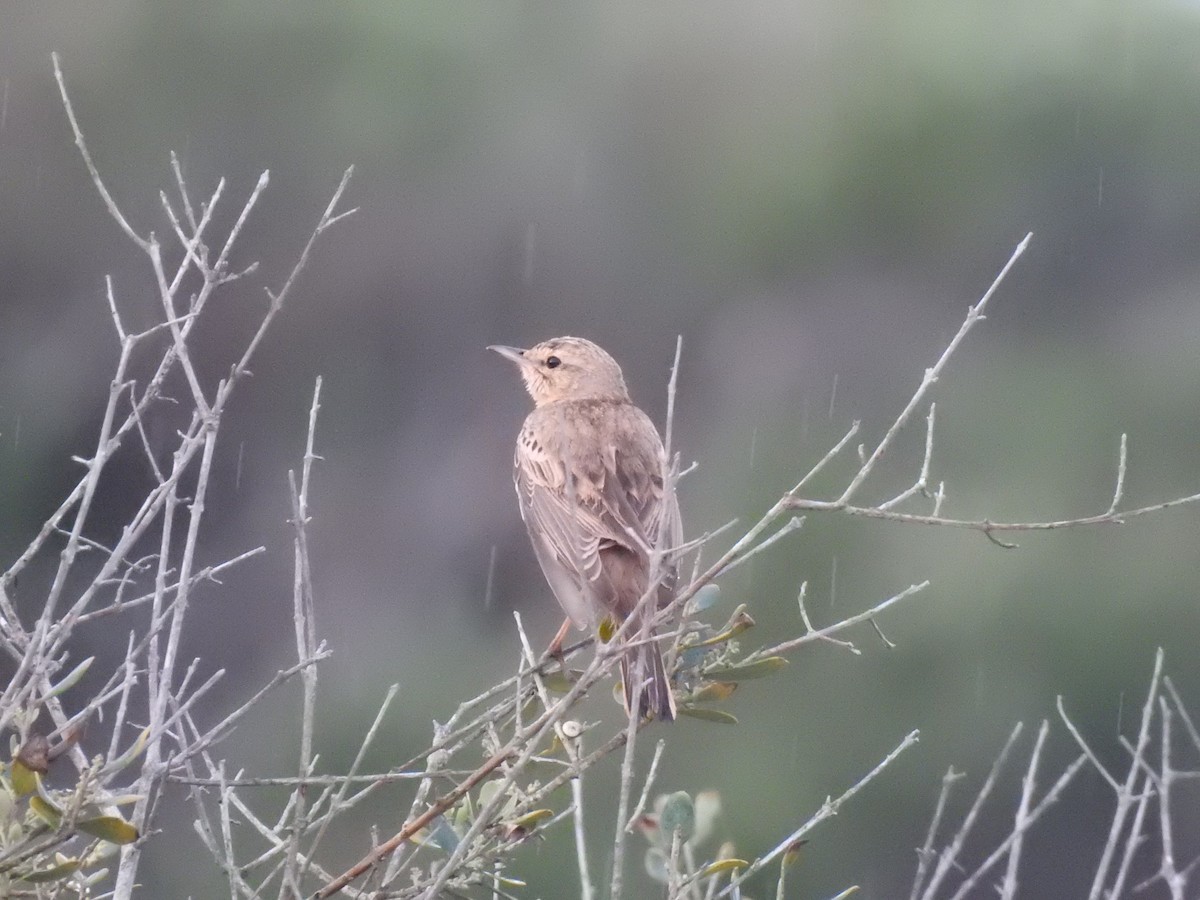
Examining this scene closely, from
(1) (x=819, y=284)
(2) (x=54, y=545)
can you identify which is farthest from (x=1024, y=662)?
(2) (x=54, y=545)

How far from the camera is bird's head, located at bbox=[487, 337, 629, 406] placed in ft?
20.4

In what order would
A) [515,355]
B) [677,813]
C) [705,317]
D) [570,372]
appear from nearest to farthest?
[677,813] < [570,372] < [515,355] < [705,317]

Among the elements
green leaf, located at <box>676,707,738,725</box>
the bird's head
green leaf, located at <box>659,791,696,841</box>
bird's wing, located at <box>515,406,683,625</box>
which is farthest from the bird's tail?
the bird's head

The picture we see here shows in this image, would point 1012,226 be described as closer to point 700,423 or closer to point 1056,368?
point 1056,368

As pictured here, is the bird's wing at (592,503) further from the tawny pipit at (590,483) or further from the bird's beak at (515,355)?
the bird's beak at (515,355)

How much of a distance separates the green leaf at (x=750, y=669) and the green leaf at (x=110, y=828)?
1408mm

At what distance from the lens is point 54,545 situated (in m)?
12.4

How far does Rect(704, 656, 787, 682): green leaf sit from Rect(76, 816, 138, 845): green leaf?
1408mm

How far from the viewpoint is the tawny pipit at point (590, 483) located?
4.97 metres

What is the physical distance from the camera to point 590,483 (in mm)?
5418

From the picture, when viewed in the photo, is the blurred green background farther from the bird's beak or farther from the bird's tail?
the bird's tail

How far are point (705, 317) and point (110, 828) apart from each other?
12.2 m

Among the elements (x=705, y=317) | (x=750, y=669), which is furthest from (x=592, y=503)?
(x=705, y=317)

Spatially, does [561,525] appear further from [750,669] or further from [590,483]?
[750,669]
